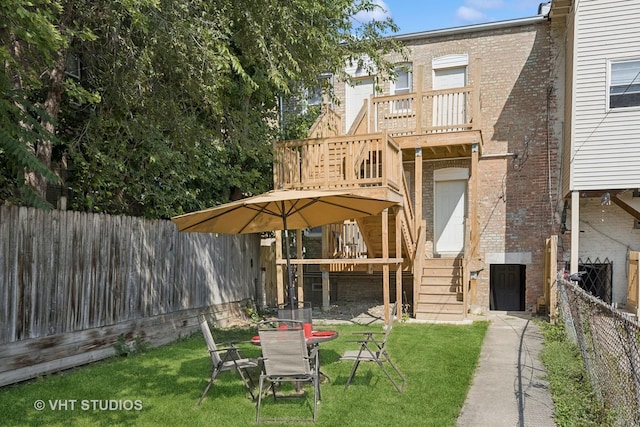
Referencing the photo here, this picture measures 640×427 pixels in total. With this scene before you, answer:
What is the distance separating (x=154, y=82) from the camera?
318 inches

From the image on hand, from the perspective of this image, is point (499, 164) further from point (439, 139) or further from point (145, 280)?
point (145, 280)

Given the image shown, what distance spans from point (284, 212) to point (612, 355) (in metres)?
3.94

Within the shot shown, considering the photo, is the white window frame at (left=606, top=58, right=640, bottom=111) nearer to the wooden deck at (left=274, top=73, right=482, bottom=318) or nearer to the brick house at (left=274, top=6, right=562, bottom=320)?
the brick house at (left=274, top=6, right=562, bottom=320)

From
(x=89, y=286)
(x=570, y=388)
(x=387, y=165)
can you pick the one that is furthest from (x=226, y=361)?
(x=387, y=165)

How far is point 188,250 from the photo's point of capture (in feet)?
32.9

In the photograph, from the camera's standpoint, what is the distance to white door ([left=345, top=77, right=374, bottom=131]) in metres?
15.0

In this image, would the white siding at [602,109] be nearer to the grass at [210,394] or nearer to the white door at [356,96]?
the grass at [210,394]

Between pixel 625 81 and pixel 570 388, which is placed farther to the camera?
pixel 625 81

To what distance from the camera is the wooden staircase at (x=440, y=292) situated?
426 inches

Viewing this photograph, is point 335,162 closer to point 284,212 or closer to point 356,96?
point 284,212

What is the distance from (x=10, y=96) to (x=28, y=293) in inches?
99.4

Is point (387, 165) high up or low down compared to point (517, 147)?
down

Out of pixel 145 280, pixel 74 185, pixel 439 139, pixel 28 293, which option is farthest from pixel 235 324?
pixel 439 139

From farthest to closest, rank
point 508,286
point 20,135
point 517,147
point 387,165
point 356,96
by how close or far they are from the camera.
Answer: point 356,96, point 508,286, point 517,147, point 387,165, point 20,135
